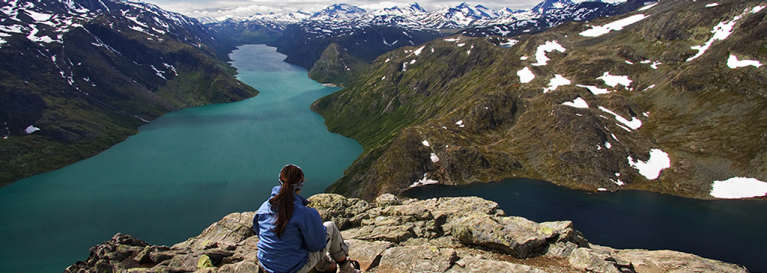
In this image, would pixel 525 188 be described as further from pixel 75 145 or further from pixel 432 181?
pixel 75 145

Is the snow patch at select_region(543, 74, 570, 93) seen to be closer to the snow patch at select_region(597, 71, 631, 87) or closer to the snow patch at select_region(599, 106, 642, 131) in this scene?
the snow patch at select_region(597, 71, 631, 87)

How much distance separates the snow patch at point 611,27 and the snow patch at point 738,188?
333 feet

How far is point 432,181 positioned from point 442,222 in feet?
237

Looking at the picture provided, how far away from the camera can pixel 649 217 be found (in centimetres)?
6900

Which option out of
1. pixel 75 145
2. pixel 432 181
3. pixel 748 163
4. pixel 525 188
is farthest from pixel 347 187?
pixel 75 145

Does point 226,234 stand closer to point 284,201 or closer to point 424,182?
point 284,201

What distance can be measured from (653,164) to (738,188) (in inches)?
630

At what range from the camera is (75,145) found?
169375 millimetres

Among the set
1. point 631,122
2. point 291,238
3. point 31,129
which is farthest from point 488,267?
point 31,129

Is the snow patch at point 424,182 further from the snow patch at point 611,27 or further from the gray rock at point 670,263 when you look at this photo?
the snow patch at point 611,27

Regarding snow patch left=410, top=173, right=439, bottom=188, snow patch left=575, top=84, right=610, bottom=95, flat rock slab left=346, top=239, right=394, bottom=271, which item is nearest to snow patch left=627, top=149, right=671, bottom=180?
snow patch left=575, top=84, right=610, bottom=95

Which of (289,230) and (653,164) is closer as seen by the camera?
(289,230)

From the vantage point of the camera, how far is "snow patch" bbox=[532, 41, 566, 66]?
483 ft

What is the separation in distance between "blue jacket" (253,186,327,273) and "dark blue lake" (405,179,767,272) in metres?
68.2
